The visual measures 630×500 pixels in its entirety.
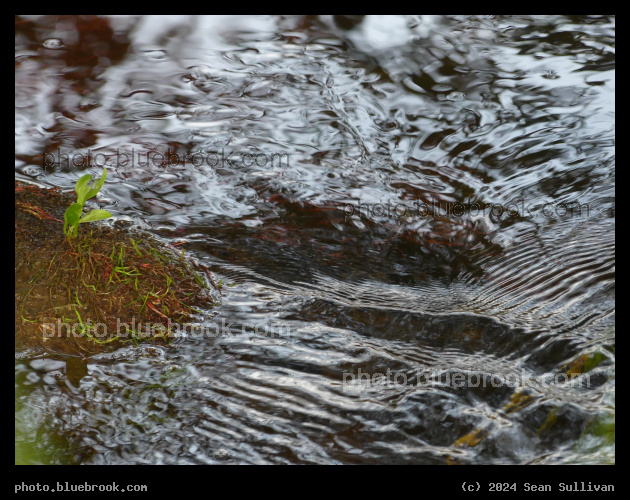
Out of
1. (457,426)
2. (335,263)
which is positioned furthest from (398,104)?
(457,426)

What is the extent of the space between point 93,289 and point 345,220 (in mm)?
2128

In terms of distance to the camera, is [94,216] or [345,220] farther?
[345,220]

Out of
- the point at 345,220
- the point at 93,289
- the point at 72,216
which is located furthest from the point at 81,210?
the point at 345,220

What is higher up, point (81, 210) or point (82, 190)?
point (82, 190)

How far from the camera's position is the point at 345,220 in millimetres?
4555

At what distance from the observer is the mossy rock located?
10.8ft

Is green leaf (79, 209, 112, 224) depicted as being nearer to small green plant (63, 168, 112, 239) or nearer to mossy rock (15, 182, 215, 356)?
small green plant (63, 168, 112, 239)

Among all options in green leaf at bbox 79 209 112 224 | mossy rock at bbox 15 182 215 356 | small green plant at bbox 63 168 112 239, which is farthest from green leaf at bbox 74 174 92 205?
mossy rock at bbox 15 182 215 356

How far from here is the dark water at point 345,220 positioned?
110 inches

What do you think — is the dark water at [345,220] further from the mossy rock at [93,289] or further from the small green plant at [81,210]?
the small green plant at [81,210]

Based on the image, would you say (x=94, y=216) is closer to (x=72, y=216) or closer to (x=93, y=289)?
(x=72, y=216)

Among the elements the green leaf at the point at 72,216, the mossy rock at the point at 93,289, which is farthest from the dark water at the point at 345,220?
the green leaf at the point at 72,216

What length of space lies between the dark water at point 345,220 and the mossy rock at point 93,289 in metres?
0.17

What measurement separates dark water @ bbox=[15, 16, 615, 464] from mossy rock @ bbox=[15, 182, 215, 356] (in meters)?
0.17
